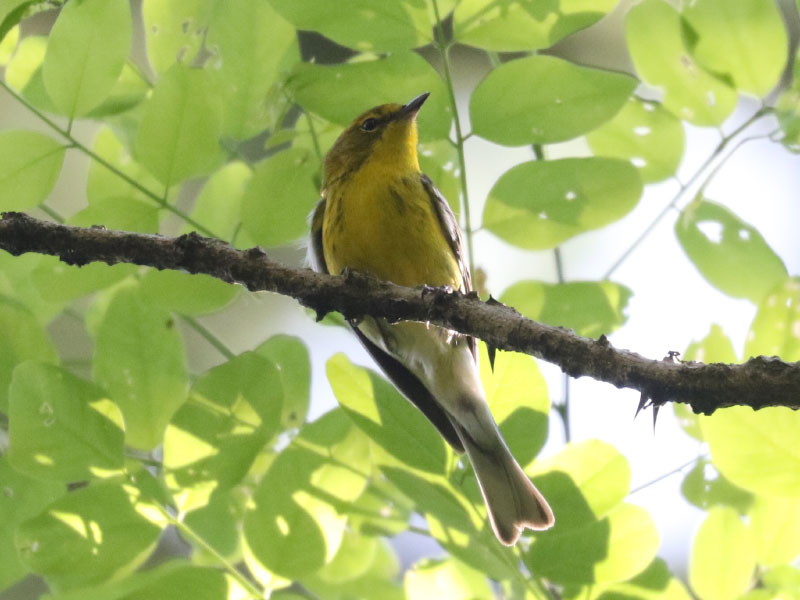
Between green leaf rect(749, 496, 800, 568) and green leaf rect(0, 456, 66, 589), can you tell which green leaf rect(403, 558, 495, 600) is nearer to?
green leaf rect(749, 496, 800, 568)

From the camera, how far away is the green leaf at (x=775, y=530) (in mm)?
1996

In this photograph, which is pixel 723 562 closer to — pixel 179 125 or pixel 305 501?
pixel 305 501

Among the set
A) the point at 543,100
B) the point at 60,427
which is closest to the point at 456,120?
the point at 543,100

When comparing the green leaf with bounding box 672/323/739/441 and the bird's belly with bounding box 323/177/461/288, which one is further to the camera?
the bird's belly with bounding box 323/177/461/288

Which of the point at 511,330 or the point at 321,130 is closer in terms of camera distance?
the point at 511,330

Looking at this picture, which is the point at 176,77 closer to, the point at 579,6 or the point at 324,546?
the point at 579,6

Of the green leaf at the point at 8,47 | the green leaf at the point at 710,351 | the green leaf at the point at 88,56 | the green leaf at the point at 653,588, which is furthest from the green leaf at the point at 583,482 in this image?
the green leaf at the point at 8,47

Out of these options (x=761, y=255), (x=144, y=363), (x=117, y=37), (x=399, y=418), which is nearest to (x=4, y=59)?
(x=117, y=37)

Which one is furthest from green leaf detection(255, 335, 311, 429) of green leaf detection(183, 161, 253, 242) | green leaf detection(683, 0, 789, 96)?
green leaf detection(683, 0, 789, 96)

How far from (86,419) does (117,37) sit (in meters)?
0.90

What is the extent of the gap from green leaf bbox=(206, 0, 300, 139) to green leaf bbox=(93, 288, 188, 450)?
62cm

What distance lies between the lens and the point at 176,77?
2152 millimetres

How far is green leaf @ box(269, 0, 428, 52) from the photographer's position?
6.95ft

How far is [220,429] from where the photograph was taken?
6.58 ft
